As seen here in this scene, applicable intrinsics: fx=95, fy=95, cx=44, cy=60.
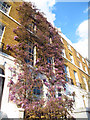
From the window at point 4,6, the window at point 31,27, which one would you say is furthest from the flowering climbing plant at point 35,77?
the window at point 4,6

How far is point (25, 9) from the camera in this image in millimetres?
9211

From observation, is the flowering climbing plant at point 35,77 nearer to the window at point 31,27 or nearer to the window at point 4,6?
→ the window at point 31,27

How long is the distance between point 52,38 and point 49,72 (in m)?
5.14

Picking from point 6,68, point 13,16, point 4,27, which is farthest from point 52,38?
point 6,68

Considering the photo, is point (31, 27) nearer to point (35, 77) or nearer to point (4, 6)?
point (4, 6)

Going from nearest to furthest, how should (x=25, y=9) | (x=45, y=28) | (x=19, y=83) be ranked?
(x=19, y=83) < (x=25, y=9) < (x=45, y=28)

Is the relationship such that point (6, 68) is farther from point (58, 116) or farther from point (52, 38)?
point (52, 38)

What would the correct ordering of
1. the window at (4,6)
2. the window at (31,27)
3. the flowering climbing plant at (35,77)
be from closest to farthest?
the flowering climbing plant at (35,77) → the window at (4,6) → the window at (31,27)

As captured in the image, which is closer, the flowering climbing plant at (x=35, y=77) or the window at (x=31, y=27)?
the flowering climbing plant at (x=35, y=77)

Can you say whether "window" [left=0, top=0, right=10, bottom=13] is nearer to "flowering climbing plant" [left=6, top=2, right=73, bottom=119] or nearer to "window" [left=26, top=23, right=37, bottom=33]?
"flowering climbing plant" [left=6, top=2, right=73, bottom=119]

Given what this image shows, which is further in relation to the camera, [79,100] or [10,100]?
[79,100]

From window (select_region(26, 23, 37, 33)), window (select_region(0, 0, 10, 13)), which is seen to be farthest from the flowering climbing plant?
window (select_region(0, 0, 10, 13))

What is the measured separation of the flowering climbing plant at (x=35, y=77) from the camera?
538 cm

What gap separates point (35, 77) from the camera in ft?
21.3
